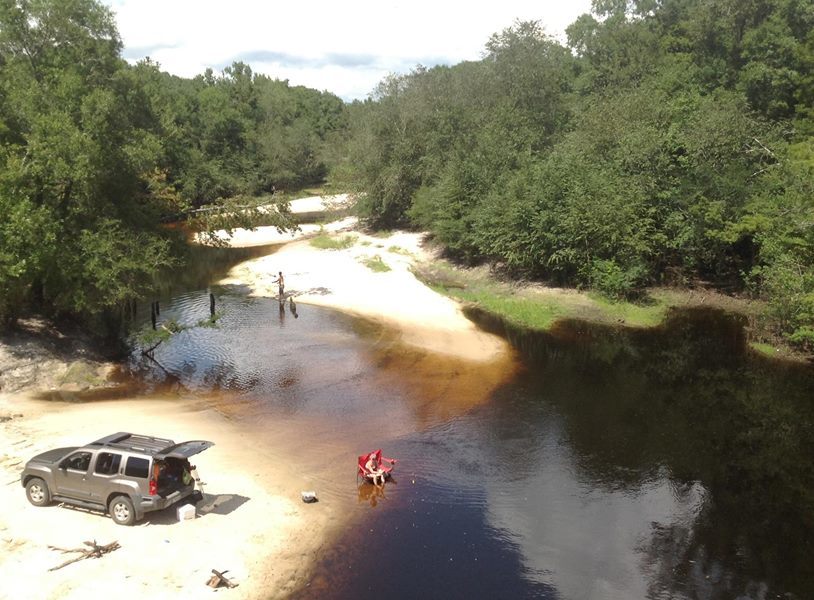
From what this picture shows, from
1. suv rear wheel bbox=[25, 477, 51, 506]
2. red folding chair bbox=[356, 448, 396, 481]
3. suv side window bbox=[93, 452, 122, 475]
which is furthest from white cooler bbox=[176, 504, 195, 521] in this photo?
red folding chair bbox=[356, 448, 396, 481]

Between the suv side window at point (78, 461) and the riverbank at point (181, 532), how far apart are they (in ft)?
4.36

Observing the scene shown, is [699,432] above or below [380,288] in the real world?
below

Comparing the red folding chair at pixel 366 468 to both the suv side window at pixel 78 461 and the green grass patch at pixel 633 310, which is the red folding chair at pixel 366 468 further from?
the green grass patch at pixel 633 310

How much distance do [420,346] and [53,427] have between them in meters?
18.6

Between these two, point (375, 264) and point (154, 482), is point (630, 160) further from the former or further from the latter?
point (154, 482)

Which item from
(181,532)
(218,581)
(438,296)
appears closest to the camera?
(218,581)

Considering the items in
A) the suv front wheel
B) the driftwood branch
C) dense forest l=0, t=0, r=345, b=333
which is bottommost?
the driftwood branch

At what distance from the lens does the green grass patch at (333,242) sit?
6223cm

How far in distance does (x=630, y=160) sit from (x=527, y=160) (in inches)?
345

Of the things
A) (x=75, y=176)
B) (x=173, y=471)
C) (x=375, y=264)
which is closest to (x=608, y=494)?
(x=173, y=471)

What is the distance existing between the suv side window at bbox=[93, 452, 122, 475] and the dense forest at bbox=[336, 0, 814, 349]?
3135 cm

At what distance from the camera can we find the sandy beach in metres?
15.3

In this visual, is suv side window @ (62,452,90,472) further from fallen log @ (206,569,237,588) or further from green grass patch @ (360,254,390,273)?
green grass patch @ (360,254,390,273)

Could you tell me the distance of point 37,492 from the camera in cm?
1798
